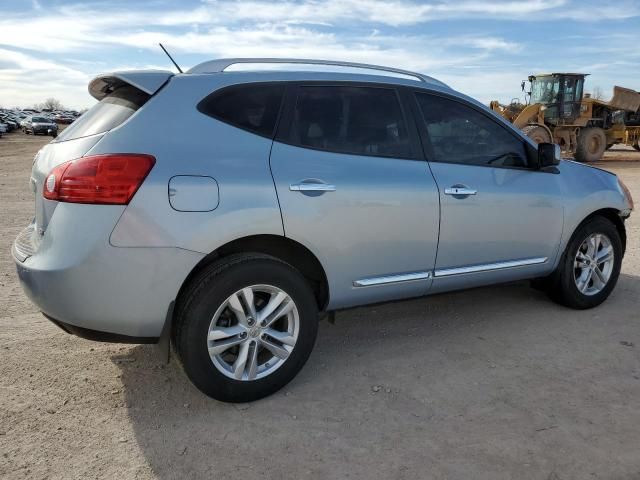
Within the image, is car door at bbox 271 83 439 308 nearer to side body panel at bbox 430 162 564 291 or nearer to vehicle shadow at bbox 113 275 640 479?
side body panel at bbox 430 162 564 291

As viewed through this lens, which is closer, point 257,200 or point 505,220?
point 257,200

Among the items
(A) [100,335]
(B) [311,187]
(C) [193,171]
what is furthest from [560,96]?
(A) [100,335]

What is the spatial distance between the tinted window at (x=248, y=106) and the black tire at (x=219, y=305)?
719 millimetres

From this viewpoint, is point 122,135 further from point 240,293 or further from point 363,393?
point 363,393

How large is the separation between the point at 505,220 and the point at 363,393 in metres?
1.63

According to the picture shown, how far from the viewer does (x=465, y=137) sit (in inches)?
155

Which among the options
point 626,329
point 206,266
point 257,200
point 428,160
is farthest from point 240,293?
point 626,329

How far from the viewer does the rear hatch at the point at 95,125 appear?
2.87 meters

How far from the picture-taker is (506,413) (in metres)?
3.02

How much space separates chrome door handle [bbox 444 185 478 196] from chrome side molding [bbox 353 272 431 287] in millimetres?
543

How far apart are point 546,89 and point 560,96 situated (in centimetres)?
57

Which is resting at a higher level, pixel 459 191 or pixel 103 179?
pixel 103 179

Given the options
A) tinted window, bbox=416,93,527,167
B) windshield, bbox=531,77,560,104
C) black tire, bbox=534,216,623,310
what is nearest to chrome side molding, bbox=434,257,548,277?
black tire, bbox=534,216,623,310

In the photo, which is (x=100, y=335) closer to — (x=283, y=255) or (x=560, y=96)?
(x=283, y=255)
